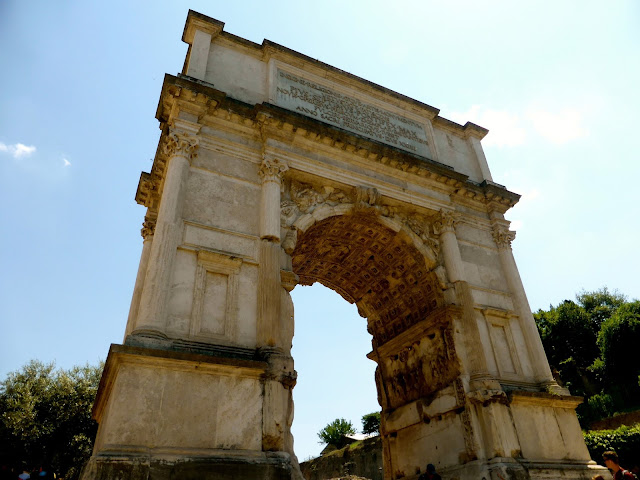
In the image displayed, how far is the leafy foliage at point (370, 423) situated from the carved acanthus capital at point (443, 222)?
122ft

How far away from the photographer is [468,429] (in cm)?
933

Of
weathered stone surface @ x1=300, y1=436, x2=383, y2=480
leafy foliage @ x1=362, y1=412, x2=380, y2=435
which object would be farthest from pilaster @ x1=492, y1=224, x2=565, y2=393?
leafy foliage @ x1=362, y1=412, x2=380, y2=435

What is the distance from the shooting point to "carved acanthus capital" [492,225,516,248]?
1282 centimetres

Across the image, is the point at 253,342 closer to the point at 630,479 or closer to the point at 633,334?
the point at 630,479

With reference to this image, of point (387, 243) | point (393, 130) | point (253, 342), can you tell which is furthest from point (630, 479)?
point (393, 130)

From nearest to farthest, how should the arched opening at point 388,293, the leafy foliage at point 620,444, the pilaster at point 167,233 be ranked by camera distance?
the pilaster at point 167,233
the arched opening at point 388,293
the leafy foliage at point 620,444

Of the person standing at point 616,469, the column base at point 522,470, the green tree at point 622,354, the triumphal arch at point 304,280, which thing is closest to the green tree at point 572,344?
the green tree at point 622,354

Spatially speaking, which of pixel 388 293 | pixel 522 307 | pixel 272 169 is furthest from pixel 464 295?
pixel 272 169

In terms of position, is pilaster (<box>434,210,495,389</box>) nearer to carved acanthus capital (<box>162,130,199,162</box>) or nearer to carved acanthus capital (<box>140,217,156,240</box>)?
carved acanthus capital (<box>162,130,199,162</box>)

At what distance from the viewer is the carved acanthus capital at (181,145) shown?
916 cm

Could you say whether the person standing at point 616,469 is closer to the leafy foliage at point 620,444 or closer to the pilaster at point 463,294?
the pilaster at point 463,294

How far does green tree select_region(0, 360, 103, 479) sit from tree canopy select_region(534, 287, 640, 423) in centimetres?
2618

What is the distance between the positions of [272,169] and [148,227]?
376cm

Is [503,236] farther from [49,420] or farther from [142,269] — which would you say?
[49,420]
